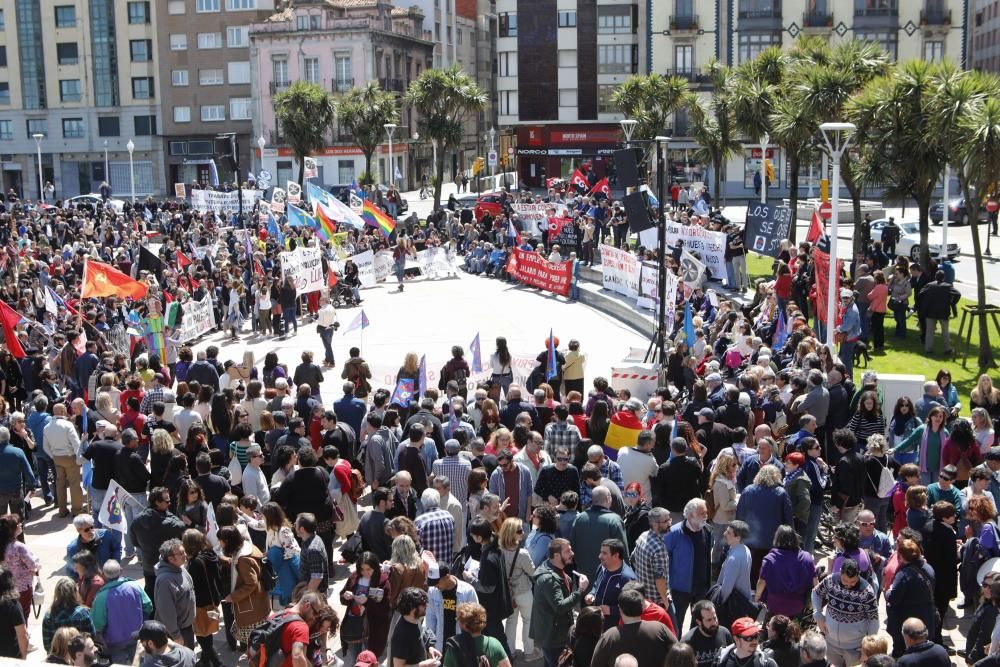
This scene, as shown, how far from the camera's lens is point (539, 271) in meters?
34.2

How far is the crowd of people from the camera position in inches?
330

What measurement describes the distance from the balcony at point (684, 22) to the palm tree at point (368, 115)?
53.6ft

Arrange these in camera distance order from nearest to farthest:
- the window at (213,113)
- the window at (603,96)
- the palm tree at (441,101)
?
1. the palm tree at (441,101)
2. the window at (603,96)
3. the window at (213,113)

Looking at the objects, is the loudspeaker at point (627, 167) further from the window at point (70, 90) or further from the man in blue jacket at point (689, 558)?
the window at point (70, 90)

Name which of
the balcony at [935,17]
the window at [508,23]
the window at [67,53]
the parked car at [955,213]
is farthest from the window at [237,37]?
the parked car at [955,213]

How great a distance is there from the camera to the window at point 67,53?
79312 mm

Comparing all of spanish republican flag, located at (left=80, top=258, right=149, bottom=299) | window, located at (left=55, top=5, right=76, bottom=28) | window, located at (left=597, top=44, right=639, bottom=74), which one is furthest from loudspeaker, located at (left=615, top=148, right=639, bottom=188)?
window, located at (left=55, top=5, right=76, bottom=28)

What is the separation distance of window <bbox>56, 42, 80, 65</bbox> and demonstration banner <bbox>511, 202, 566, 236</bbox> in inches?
1985

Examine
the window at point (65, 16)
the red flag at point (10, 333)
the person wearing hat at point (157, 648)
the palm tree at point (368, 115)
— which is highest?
the window at point (65, 16)

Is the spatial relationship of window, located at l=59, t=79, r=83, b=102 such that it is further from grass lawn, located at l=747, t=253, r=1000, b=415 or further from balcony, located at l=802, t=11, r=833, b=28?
grass lawn, located at l=747, t=253, r=1000, b=415

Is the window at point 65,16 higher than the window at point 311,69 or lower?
higher

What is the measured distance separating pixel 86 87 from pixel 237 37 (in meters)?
11.5

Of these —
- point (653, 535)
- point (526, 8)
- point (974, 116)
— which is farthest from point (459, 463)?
point (526, 8)

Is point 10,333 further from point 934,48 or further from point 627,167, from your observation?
point 934,48
